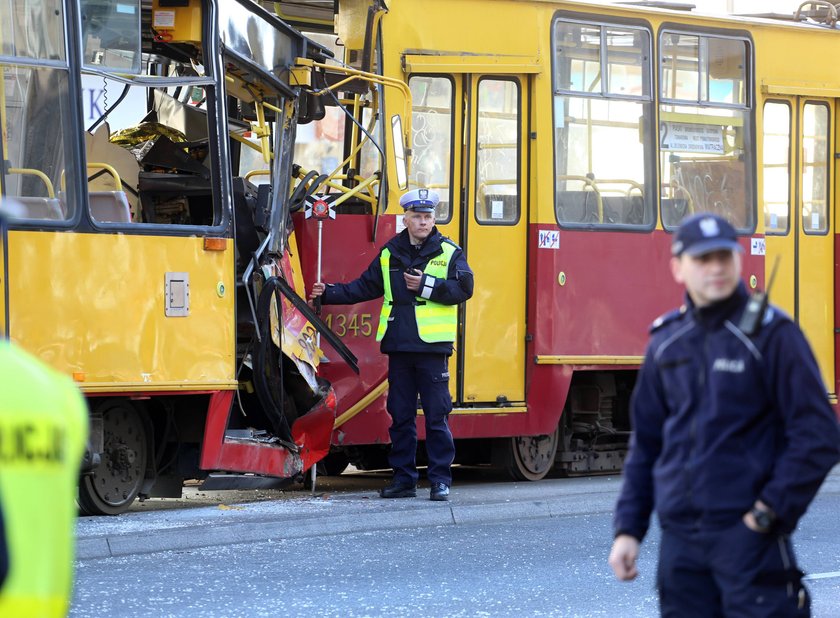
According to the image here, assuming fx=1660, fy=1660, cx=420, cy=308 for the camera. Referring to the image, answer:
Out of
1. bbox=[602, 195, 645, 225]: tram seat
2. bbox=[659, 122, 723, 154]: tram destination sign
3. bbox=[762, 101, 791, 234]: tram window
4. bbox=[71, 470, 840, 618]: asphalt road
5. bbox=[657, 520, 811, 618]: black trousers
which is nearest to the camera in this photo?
bbox=[657, 520, 811, 618]: black trousers

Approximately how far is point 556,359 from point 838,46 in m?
3.71

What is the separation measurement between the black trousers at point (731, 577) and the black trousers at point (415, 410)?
20.0 ft

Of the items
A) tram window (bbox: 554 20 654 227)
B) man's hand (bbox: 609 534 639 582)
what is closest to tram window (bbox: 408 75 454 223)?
tram window (bbox: 554 20 654 227)

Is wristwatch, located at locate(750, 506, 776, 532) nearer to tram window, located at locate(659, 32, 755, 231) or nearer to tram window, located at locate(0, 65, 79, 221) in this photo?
tram window, located at locate(0, 65, 79, 221)

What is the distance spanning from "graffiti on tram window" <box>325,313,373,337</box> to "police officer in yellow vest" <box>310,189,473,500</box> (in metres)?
0.43

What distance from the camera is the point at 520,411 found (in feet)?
37.1

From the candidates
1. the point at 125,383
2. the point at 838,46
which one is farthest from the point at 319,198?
the point at 838,46

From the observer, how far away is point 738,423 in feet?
12.9

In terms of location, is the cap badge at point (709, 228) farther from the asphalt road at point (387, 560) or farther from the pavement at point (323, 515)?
the pavement at point (323, 515)

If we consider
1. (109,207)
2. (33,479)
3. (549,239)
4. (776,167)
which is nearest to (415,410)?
(549,239)

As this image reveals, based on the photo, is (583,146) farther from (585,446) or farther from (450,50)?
(585,446)

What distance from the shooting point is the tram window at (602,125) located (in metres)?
11.4

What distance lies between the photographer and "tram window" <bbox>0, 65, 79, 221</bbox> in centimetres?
850

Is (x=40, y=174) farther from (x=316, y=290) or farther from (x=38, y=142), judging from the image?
(x=316, y=290)
